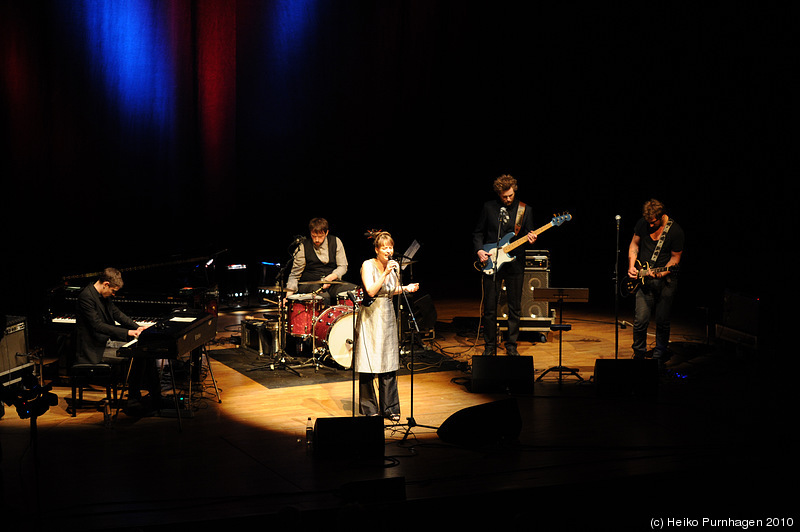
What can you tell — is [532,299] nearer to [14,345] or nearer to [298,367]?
[298,367]

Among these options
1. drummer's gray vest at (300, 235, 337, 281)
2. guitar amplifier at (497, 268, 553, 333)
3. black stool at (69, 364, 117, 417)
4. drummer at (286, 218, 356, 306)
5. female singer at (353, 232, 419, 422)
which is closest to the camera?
female singer at (353, 232, 419, 422)

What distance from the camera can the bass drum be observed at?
305 inches

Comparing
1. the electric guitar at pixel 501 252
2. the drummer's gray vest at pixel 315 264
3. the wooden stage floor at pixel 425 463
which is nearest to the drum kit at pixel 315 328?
the drummer's gray vest at pixel 315 264

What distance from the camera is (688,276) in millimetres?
14125

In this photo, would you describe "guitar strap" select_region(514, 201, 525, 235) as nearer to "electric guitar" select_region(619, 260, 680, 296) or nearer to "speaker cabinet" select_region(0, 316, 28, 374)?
"electric guitar" select_region(619, 260, 680, 296)

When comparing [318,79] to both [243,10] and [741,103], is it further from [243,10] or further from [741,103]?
[741,103]

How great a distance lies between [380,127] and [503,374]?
246 inches

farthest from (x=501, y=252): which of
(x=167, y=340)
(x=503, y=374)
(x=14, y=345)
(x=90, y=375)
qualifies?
(x=14, y=345)

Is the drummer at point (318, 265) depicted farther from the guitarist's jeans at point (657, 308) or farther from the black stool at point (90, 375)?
the guitarist's jeans at point (657, 308)

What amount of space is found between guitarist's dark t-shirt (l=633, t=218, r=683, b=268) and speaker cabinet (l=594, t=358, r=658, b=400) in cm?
133

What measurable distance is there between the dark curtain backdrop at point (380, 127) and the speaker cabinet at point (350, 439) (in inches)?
190

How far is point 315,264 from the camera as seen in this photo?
8.91 m

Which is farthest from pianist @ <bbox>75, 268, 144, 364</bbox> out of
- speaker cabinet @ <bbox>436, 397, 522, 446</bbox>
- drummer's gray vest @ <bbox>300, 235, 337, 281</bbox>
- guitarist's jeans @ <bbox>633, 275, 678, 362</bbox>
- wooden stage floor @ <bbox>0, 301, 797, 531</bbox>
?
guitarist's jeans @ <bbox>633, 275, 678, 362</bbox>

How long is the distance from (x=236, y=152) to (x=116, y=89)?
6.22 ft
